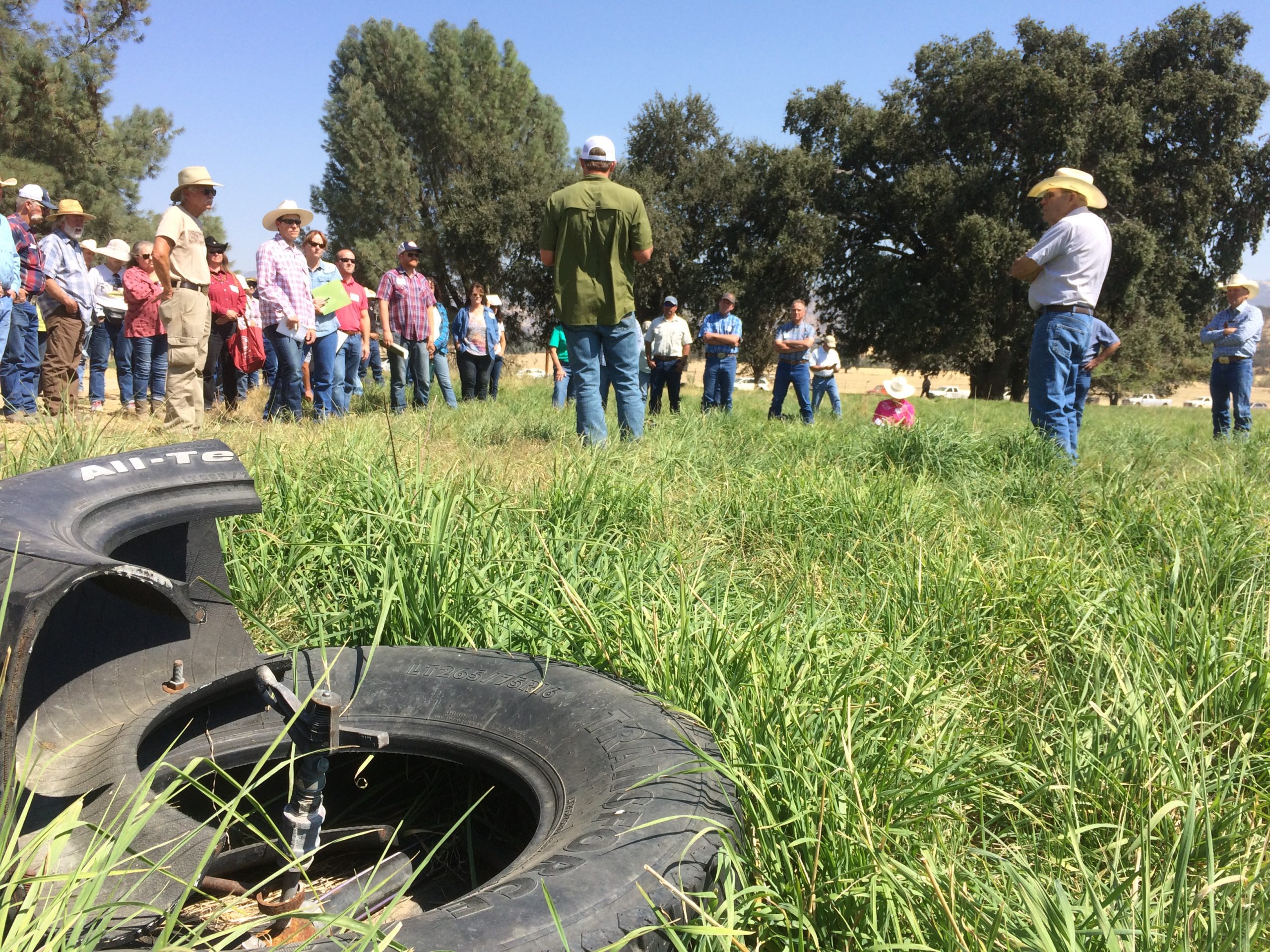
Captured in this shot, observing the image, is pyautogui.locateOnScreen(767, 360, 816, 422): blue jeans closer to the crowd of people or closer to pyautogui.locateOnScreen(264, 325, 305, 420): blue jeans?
the crowd of people

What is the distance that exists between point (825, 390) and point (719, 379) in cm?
248

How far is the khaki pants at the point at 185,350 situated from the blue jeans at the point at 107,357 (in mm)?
4719

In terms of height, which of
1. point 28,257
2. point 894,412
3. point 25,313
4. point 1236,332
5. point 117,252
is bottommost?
point 894,412

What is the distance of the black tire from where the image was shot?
4.44 feet

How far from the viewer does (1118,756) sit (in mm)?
1911

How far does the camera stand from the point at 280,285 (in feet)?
24.7

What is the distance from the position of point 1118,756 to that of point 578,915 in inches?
50.3

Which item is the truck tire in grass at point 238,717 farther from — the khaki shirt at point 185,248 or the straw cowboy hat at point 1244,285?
the straw cowboy hat at point 1244,285

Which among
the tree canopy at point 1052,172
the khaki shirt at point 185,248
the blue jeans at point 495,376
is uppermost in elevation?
the tree canopy at point 1052,172

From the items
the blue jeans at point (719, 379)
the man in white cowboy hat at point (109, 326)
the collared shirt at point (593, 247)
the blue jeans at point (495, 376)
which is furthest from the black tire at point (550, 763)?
the blue jeans at point (495, 376)

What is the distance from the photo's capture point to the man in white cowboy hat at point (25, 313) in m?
7.61

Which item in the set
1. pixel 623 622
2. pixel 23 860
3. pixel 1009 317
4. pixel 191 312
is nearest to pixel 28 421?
pixel 191 312

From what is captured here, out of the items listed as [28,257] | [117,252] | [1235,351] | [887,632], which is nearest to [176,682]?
[887,632]

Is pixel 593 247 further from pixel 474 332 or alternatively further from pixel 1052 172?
pixel 1052 172
